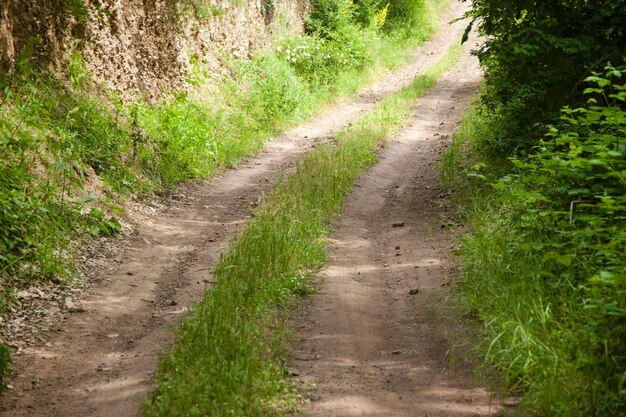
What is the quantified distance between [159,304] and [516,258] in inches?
150

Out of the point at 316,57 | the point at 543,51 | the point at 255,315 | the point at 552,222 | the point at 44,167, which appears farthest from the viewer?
the point at 316,57

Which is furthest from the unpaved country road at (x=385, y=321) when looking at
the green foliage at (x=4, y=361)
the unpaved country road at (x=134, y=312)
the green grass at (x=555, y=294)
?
the green foliage at (x=4, y=361)

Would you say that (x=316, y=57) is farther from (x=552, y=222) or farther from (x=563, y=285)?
(x=563, y=285)

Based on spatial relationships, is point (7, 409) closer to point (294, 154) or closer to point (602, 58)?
point (602, 58)

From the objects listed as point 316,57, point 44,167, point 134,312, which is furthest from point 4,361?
point 316,57

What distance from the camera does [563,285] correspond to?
223 inches

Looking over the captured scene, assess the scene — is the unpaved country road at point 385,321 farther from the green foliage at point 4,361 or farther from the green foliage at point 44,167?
the green foliage at point 44,167

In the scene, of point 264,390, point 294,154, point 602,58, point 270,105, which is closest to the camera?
point 264,390

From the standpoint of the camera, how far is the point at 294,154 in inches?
602

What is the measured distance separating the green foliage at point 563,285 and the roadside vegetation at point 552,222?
0.04 ft

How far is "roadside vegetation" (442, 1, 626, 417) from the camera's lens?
450 centimetres

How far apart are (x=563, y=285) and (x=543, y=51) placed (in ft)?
15.7

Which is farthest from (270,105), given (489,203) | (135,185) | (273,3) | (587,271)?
(587,271)

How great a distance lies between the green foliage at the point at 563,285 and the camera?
4383mm
